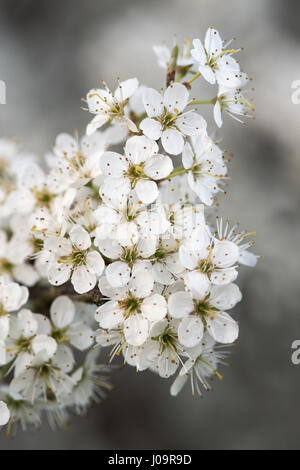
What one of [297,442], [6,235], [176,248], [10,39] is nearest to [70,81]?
[10,39]

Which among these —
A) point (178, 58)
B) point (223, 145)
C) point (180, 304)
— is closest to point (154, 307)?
point (180, 304)

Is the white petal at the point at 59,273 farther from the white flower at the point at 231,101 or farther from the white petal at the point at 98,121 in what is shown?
the white flower at the point at 231,101

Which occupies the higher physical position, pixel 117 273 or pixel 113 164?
pixel 113 164

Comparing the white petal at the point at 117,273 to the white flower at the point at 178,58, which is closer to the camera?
the white petal at the point at 117,273

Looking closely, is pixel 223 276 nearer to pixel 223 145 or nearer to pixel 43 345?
pixel 43 345

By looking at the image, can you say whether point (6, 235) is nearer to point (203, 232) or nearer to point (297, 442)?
point (203, 232)

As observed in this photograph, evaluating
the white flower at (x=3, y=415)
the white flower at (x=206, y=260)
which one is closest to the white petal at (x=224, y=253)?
the white flower at (x=206, y=260)
